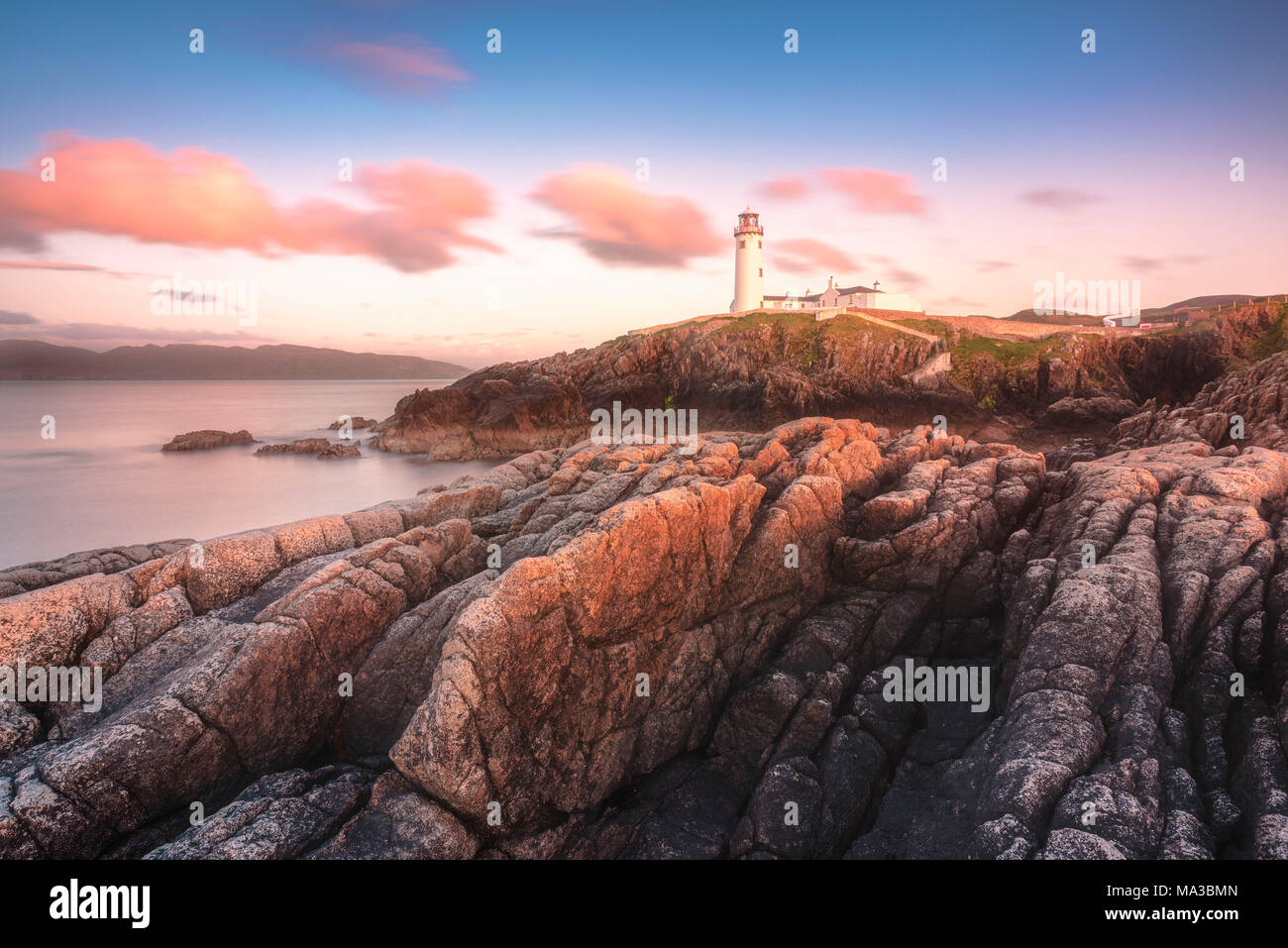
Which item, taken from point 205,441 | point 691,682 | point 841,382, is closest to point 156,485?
point 205,441

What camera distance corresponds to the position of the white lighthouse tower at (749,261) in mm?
111062

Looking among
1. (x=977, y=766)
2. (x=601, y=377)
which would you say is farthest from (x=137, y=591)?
(x=601, y=377)

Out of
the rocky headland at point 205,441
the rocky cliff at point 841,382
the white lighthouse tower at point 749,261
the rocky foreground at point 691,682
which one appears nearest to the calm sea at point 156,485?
the rocky headland at point 205,441

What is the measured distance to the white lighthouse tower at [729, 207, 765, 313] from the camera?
364ft

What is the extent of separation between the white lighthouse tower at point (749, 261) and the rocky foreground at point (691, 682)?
306 feet

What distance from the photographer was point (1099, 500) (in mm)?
21000

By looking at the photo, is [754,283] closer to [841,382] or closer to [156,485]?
[841,382]

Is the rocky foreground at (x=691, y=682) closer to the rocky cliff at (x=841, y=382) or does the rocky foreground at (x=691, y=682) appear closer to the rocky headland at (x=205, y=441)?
the rocky cliff at (x=841, y=382)

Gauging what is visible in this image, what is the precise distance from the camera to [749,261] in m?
111

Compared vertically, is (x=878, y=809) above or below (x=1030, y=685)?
below

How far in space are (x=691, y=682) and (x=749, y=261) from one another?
105 metres

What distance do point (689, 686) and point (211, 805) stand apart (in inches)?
466

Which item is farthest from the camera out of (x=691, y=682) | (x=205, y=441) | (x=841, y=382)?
(x=205, y=441)
